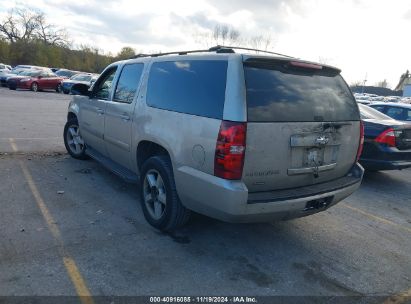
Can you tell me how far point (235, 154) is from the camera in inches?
125

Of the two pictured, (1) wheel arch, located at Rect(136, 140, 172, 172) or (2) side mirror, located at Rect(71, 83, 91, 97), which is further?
(2) side mirror, located at Rect(71, 83, 91, 97)

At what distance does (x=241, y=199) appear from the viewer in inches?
124

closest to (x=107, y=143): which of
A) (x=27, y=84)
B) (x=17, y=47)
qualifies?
(x=27, y=84)

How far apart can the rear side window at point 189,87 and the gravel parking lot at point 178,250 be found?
1.44m

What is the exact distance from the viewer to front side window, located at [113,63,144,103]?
189 inches

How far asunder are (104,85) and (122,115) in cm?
A: 121

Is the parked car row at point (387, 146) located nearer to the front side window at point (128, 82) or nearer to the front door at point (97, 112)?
the front side window at point (128, 82)

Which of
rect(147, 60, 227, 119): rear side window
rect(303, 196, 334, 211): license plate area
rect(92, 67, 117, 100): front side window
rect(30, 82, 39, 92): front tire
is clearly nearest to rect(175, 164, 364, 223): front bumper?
rect(303, 196, 334, 211): license plate area

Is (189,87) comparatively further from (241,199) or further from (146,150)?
(241,199)

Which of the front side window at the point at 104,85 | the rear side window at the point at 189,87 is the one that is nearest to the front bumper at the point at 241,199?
the rear side window at the point at 189,87

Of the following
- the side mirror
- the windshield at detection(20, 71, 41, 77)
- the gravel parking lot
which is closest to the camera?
the gravel parking lot

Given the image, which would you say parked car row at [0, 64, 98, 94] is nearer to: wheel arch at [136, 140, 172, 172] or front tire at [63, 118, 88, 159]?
front tire at [63, 118, 88, 159]

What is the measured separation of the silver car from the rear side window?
1 cm

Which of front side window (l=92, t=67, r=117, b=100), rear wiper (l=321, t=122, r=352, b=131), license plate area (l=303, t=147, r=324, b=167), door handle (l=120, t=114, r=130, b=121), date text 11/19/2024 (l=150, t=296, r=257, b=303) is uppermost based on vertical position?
front side window (l=92, t=67, r=117, b=100)
